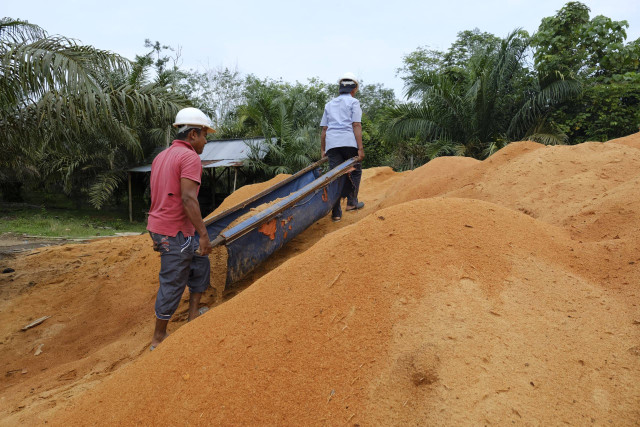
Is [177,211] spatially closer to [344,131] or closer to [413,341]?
[413,341]

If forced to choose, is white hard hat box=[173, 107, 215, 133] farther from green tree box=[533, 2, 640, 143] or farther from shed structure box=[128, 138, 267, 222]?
shed structure box=[128, 138, 267, 222]

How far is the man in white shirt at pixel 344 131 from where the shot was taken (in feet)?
16.5

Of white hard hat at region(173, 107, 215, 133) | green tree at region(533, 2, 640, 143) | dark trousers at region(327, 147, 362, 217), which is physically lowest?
dark trousers at region(327, 147, 362, 217)

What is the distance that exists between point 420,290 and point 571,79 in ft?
30.7

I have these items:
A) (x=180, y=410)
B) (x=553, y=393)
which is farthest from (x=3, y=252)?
(x=553, y=393)

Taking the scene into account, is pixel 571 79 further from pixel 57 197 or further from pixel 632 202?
pixel 57 197

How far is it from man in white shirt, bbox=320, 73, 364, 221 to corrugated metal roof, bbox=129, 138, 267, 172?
26.9ft

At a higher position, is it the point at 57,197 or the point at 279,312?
the point at 279,312

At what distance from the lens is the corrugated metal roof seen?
1351cm

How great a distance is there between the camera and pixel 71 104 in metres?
5.35

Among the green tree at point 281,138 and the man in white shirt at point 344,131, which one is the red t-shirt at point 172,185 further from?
the green tree at point 281,138

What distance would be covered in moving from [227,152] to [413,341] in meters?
13.4

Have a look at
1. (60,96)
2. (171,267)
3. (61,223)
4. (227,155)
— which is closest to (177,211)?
(171,267)

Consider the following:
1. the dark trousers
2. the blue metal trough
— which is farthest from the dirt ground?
the dark trousers
